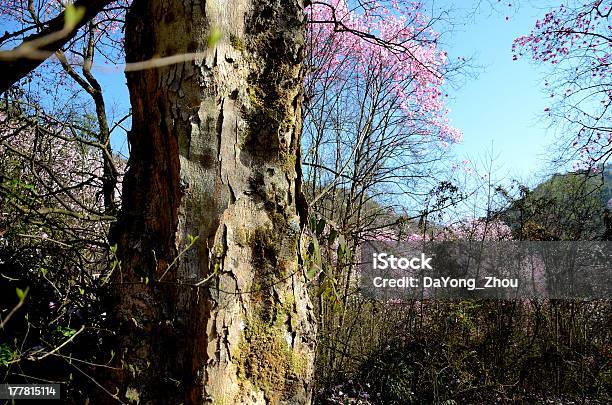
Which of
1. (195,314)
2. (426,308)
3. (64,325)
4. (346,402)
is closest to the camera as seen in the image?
(195,314)

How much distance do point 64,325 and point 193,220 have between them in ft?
3.52

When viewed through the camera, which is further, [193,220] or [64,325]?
[64,325]

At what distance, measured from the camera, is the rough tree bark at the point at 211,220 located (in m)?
1.69

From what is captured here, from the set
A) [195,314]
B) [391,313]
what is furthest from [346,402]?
[195,314]

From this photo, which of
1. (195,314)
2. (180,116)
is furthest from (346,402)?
(180,116)

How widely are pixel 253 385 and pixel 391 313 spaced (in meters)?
3.81

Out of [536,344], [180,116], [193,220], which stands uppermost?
[180,116]

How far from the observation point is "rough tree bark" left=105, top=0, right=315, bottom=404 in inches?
66.6

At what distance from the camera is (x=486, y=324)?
5090 millimetres

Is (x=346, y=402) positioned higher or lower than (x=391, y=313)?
lower

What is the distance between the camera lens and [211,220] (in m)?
1.71

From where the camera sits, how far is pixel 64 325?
2322 millimetres

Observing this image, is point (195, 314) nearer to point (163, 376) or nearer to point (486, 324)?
point (163, 376)

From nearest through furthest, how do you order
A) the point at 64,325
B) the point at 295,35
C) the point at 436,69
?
the point at 295,35, the point at 64,325, the point at 436,69
